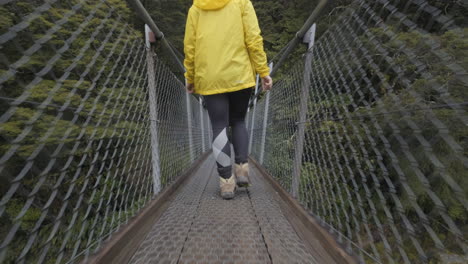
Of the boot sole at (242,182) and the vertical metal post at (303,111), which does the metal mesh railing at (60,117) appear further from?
the vertical metal post at (303,111)

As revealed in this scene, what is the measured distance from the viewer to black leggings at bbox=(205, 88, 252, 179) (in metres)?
1.62

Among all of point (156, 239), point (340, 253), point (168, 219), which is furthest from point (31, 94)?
point (340, 253)

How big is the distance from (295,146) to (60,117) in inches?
54.7

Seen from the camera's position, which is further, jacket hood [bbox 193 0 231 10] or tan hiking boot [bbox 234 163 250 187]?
tan hiking boot [bbox 234 163 250 187]

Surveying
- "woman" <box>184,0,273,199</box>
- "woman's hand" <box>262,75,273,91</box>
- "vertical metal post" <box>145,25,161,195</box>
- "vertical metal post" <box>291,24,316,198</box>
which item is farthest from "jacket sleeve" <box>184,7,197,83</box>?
"vertical metal post" <box>291,24,316,198</box>

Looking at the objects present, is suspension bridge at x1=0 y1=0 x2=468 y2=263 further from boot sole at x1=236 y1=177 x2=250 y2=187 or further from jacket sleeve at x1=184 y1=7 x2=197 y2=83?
jacket sleeve at x1=184 y1=7 x2=197 y2=83

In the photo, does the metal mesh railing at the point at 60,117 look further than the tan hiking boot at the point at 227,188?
No

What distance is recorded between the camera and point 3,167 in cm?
61

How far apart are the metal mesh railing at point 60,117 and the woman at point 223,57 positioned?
385 millimetres

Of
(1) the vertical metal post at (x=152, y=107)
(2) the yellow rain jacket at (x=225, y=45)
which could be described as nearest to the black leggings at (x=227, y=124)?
(2) the yellow rain jacket at (x=225, y=45)

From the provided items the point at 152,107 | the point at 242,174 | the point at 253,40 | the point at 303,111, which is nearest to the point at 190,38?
the point at 253,40

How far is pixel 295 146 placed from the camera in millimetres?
1745

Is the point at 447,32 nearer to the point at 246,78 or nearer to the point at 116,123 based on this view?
the point at 246,78

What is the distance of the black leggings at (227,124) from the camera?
1.62 m
